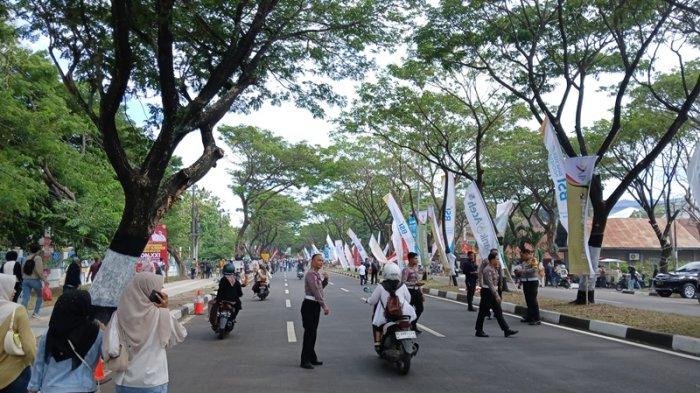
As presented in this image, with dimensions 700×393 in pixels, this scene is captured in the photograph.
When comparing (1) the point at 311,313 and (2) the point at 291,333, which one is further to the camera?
(2) the point at 291,333

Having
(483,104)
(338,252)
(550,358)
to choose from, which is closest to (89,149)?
(483,104)

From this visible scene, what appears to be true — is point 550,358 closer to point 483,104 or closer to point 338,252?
point 483,104

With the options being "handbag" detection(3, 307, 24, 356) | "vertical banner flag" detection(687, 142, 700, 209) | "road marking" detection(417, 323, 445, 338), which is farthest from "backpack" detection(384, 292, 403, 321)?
"vertical banner flag" detection(687, 142, 700, 209)

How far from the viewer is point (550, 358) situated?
8680 mm

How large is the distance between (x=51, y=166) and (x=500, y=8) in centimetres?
1484

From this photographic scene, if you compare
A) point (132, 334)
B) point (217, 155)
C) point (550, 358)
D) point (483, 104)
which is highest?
point (483, 104)

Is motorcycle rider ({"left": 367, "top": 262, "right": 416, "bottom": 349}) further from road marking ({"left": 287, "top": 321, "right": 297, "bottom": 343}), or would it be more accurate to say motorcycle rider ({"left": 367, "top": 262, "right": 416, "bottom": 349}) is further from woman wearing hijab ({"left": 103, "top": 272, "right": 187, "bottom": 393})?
woman wearing hijab ({"left": 103, "top": 272, "right": 187, "bottom": 393})

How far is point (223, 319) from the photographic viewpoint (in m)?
11.2

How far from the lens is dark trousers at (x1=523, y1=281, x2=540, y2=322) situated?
41.3 ft

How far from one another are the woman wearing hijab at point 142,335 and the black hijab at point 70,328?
233 mm

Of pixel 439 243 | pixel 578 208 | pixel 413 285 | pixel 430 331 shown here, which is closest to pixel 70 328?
pixel 413 285

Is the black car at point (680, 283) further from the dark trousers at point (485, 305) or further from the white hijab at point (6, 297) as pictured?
the white hijab at point (6, 297)

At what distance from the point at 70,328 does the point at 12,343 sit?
435 mm

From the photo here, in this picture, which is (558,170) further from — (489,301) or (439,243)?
(439,243)
